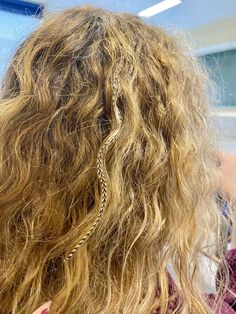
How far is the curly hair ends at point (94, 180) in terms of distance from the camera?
48 centimetres

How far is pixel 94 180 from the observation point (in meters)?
0.49

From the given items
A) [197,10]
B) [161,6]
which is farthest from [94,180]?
[197,10]

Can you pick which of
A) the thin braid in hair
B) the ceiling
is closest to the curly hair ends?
the thin braid in hair

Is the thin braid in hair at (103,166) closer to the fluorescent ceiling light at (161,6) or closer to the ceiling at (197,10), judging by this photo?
the ceiling at (197,10)

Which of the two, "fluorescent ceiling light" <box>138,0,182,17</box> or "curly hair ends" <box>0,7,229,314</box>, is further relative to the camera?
"fluorescent ceiling light" <box>138,0,182,17</box>

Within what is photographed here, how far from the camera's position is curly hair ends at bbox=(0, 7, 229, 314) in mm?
476

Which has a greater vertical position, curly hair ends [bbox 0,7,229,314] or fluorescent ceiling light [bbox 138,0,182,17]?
fluorescent ceiling light [bbox 138,0,182,17]

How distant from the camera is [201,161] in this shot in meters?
0.57

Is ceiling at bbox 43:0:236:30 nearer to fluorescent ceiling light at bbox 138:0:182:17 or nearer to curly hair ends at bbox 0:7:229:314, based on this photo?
fluorescent ceiling light at bbox 138:0:182:17

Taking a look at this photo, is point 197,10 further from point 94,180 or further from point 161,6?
point 94,180

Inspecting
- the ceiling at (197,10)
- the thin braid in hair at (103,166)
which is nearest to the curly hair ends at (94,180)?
the thin braid in hair at (103,166)

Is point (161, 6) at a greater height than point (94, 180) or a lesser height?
greater

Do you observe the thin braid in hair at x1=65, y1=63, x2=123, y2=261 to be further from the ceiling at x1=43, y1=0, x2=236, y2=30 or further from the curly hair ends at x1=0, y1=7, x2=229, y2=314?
the ceiling at x1=43, y1=0, x2=236, y2=30

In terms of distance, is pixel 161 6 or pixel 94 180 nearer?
pixel 94 180
